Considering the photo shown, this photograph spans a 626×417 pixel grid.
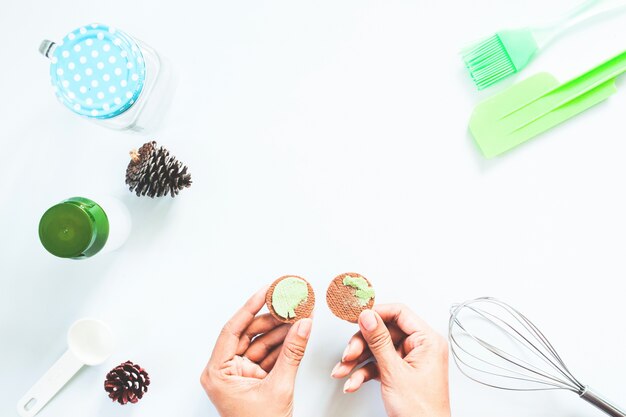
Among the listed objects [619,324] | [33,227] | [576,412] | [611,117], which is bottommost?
[576,412]

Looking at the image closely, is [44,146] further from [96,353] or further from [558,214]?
[558,214]

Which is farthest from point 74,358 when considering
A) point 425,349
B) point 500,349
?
point 500,349

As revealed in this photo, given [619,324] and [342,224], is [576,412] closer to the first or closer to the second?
[619,324]

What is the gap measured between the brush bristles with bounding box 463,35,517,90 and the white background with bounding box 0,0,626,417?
0.09 feet

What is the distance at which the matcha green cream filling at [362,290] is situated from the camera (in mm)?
880

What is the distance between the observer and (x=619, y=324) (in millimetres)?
954

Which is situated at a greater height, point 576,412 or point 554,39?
point 554,39

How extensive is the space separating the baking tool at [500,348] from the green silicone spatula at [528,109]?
321mm

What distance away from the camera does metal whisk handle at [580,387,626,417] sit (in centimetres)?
87

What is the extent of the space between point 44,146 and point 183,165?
30 cm

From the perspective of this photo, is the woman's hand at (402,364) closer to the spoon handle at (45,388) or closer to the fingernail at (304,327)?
the fingernail at (304,327)

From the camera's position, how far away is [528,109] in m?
Answer: 0.95

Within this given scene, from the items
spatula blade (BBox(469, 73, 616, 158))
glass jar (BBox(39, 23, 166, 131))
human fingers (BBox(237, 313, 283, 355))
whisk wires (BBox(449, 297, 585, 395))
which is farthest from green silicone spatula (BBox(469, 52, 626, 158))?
glass jar (BBox(39, 23, 166, 131))

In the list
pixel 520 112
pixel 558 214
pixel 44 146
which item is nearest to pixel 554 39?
pixel 520 112
